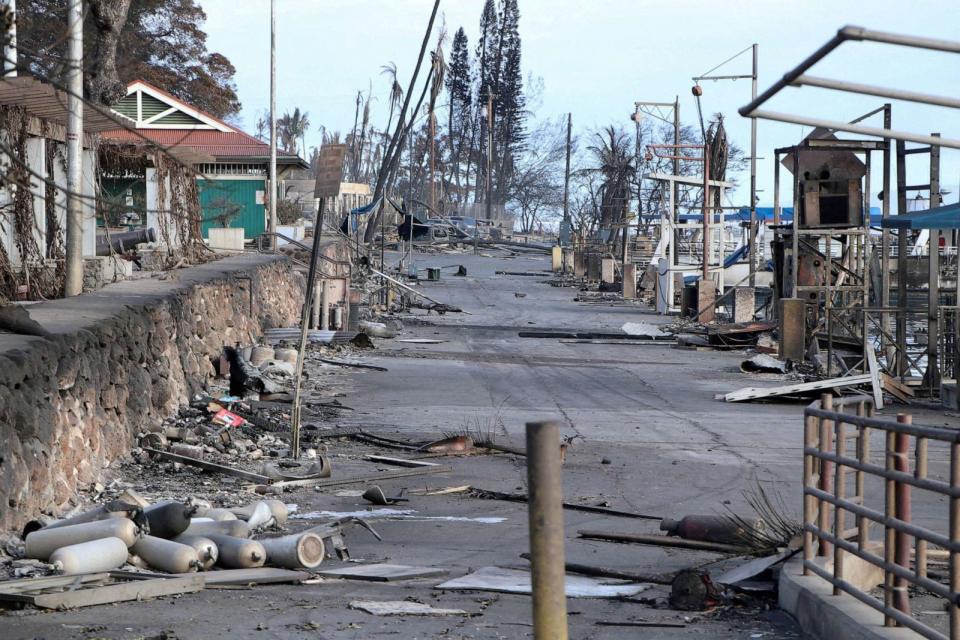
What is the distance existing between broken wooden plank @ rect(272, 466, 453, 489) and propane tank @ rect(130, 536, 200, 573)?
3284 mm

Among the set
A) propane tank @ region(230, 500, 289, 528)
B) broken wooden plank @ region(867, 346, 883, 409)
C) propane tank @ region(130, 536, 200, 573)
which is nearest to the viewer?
propane tank @ region(130, 536, 200, 573)

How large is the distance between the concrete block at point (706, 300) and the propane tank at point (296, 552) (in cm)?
2618

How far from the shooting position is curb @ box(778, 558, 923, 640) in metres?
5.67

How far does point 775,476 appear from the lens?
12133 mm

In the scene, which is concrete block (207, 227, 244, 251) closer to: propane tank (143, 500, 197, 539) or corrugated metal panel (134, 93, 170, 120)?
corrugated metal panel (134, 93, 170, 120)

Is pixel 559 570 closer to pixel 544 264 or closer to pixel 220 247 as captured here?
pixel 220 247

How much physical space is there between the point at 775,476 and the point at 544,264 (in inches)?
2212

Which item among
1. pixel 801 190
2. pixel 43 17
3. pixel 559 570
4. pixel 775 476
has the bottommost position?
pixel 775 476

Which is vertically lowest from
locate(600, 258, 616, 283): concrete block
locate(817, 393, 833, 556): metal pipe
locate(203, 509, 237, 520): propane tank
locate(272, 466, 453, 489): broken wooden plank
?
locate(272, 466, 453, 489): broken wooden plank

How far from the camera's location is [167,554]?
7516mm

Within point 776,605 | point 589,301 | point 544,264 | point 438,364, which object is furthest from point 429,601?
point 544,264

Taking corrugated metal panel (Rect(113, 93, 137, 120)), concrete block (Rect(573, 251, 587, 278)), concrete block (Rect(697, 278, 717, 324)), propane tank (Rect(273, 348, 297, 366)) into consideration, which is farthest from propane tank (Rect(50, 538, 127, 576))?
concrete block (Rect(573, 251, 587, 278))

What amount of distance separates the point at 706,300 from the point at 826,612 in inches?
1087

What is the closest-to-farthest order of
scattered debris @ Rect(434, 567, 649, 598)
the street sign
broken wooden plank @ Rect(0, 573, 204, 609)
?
broken wooden plank @ Rect(0, 573, 204, 609) → scattered debris @ Rect(434, 567, 649, 598) → the street sign
